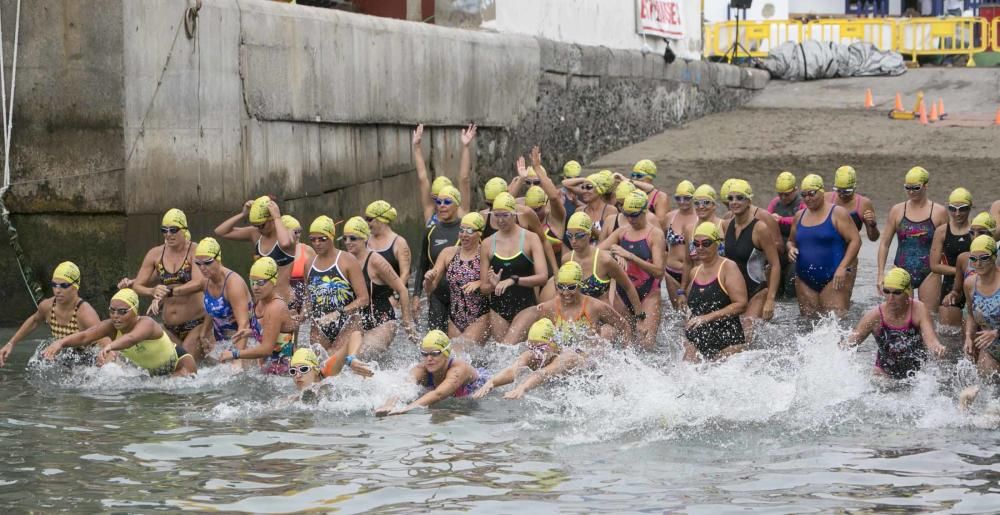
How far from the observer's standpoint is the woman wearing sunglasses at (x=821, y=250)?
500 inches

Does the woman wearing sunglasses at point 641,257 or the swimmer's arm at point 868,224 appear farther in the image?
the swimmer's arm at point 868,224

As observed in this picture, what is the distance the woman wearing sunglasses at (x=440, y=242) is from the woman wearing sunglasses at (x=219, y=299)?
60.3 inches

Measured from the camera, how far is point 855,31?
31484 millimetres

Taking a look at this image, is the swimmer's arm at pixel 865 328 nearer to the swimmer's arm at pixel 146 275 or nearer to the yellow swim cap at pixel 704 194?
the yellow swim cap at pixel 704 194

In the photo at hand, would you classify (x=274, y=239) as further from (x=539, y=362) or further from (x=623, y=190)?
(x=623, y=190)

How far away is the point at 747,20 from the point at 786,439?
25.5m

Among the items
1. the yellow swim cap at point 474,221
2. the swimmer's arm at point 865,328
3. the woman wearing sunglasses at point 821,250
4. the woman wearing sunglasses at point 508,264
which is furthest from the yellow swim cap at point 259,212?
the swimmer's arm at point 865,328

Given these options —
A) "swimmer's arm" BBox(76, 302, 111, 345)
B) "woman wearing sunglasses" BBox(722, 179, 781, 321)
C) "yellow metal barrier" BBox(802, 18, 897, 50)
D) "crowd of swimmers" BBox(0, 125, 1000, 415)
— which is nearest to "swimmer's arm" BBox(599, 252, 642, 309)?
"crowd of swimmers" BBox(0, 125, 1000, 415)

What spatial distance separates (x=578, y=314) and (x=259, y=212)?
2965mm

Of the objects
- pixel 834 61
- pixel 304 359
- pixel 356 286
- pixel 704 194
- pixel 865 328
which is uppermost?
pixel 834 61

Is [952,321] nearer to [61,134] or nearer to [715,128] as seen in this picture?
[61,134]

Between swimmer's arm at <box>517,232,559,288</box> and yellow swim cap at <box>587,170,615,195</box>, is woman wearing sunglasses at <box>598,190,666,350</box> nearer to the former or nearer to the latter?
swimmer's arm at <box>517,232,559,288</box>

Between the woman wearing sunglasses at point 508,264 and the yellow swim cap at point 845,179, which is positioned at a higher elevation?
the yellow swim cap at point 845,179

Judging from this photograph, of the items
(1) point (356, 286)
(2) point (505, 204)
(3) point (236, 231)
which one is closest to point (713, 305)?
(2) point (505, 204)
